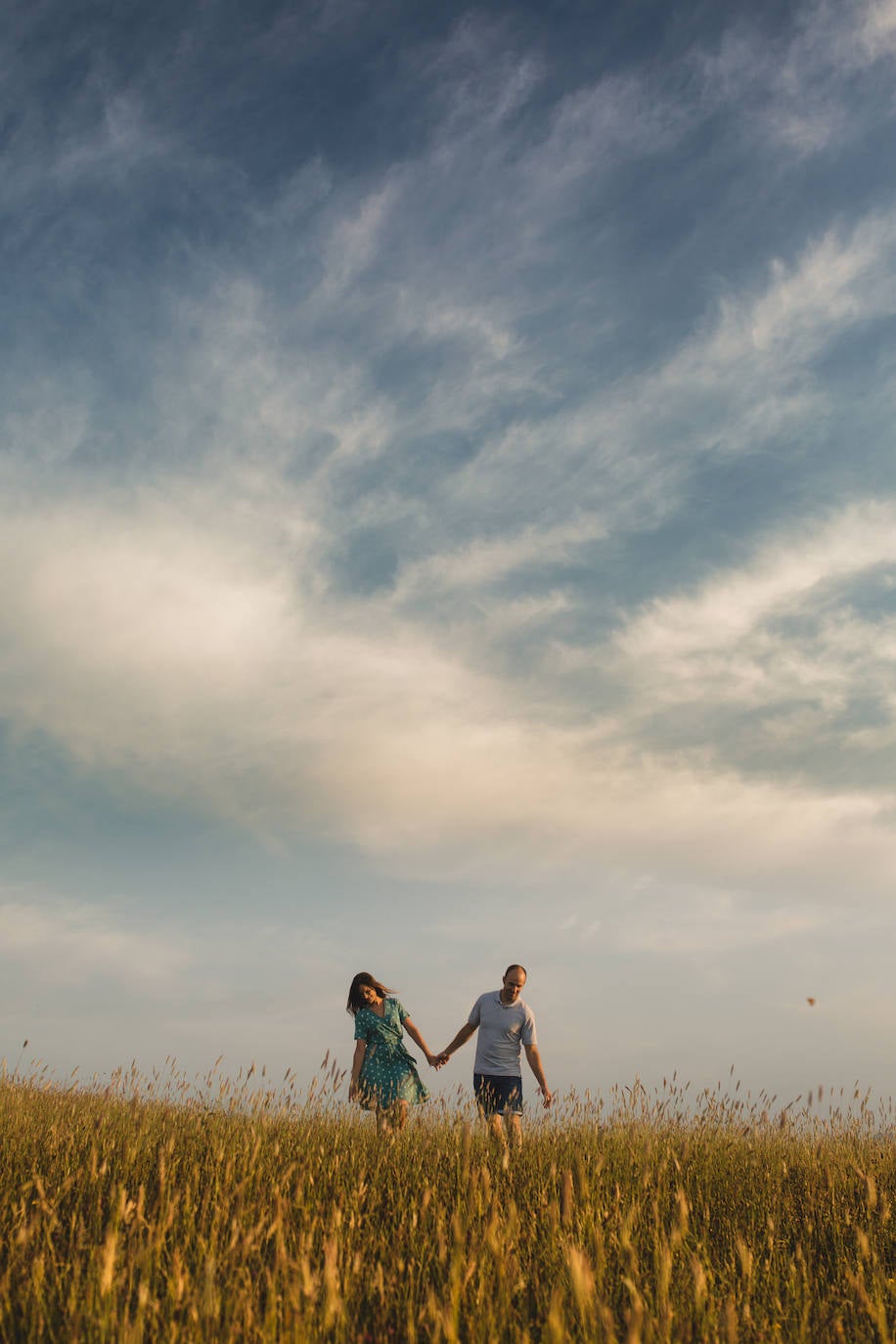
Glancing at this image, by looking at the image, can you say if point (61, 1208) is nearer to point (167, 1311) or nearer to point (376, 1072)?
point (167, 1311)

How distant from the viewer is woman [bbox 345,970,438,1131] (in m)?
7.64

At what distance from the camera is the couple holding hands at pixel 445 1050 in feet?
25.4

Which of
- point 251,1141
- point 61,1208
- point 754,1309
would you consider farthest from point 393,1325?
point 251,1141

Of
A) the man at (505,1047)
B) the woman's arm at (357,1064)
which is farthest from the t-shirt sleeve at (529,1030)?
the woman's arm at (357,1064)

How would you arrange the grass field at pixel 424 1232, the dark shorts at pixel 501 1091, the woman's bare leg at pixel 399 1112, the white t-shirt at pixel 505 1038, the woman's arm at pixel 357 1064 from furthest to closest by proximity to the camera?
the white t-shirt at pixel 505 1038, the dark shorts at pixel 501 1091, the woman's arm at pixel 357 1064, the woman's bare leg at pixel 399 1112, the grass field at pixel 424 1232

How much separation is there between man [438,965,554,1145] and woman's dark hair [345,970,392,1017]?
0.88 meters

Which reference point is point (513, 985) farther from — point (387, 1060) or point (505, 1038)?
point (387, 1060)

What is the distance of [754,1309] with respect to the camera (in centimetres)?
330

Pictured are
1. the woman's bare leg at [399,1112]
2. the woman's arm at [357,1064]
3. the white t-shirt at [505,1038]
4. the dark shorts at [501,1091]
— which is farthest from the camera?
the white t-shirt at [505,1038]

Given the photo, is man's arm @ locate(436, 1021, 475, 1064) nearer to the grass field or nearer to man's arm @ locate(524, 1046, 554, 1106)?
man's arm @ locate(524, 1046, 554, 1106)

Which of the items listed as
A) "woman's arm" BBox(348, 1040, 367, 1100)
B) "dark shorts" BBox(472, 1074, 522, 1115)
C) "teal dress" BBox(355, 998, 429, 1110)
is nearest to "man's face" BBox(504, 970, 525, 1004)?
"dark shorts" BBox(472, 1074, 522, 1115)

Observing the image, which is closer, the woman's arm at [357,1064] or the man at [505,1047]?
the woman's arm at [357,1064]

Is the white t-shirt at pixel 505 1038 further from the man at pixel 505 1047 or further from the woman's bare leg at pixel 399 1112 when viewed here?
the woman's bare leg at pixel 399 1112

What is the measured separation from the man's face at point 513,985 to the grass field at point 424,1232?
59.4 inches
